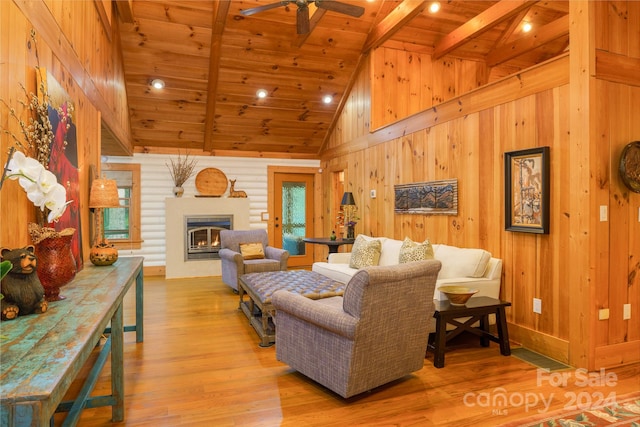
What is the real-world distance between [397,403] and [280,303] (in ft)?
3.34

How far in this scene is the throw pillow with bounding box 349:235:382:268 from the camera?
4.76 metres

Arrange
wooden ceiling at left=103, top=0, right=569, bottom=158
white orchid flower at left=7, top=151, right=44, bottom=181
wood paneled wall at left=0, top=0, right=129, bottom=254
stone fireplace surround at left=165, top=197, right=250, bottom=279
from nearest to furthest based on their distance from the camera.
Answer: white orchid flower at left=7, top=151, right=44, bottom=181
wood paneled wall at left=0, top=0, right=129, bottom=254
wooden ceiling at left=103, top=0, right=569, bottom=158
stone fireplace surround at left=165, top=197, right=250, bottom=279

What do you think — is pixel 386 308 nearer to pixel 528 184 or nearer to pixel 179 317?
pixel 528 184

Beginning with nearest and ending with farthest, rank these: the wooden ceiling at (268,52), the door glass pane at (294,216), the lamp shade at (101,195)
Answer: the lamp shade at (101,195) → the wooden ceiling at (268,52) → the door glass pane at (294,216)

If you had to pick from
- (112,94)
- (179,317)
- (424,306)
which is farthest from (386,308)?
(112,94)

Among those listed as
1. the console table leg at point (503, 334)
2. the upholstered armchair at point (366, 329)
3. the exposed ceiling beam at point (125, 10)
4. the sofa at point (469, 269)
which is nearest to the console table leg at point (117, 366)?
the upholstered armchair at point (366, 329)

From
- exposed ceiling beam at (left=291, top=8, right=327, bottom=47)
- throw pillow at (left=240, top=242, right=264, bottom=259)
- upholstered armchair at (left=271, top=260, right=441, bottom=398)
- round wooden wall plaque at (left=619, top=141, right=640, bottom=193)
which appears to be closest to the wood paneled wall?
upholstered armchair at (left=271, top=260, right=441, bottom=398)

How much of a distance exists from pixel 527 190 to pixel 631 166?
2.43 ft

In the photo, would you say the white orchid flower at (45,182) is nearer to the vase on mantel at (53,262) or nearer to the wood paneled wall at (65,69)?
the wood paneled wall at (65,69)

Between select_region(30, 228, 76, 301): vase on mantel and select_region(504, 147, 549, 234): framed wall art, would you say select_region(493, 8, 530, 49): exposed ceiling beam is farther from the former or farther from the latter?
select_region(30, 228, 76, 301): vase on mantel

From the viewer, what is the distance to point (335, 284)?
12.6ft

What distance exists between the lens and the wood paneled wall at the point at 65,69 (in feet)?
5.62

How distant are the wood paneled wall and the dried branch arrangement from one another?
6.89ft

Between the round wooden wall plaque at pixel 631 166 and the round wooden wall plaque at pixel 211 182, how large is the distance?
20.7 ft
